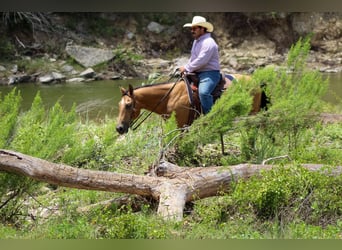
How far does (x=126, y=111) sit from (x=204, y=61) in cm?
121

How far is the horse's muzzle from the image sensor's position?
5.95m

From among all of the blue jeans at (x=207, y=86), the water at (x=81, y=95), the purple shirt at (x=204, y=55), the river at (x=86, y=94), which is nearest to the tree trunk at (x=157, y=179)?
the blue jeans at (x=207, y=86)

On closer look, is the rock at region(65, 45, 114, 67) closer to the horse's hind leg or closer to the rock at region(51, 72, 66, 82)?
the rock at region(51, 72, 66, 82)

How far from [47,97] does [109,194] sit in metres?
9.91

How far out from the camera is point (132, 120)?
620cm

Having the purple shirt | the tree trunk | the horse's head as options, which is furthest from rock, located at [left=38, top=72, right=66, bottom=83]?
the tree trunk

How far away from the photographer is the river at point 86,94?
12.2 meters

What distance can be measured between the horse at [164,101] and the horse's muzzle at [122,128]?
0.03 meters

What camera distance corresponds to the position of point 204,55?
19.5 feet

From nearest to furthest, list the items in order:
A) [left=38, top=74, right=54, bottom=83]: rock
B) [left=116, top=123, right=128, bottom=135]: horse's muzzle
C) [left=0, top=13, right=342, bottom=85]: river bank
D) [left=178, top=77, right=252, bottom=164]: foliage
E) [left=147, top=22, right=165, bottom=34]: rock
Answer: [left=178, top=77, right=252, bottom=164]: foliage, [left=116, top=123, right=128, bottom=135]: horse's muzzle, [left=38, top=74, right=54, bottom=83]: rock, [left=0, top=13, right=342, bottom=85]: river bank, [left=147, top=22, right=165, bottom=34]: rock

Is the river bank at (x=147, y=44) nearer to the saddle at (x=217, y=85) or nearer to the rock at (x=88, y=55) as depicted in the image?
the rock at (x=88, y=55)

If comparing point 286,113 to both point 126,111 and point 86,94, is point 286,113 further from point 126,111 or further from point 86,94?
point 86,94

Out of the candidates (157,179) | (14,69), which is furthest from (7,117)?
(14,69)

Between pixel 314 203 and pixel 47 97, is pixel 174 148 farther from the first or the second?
pixel 47 97
